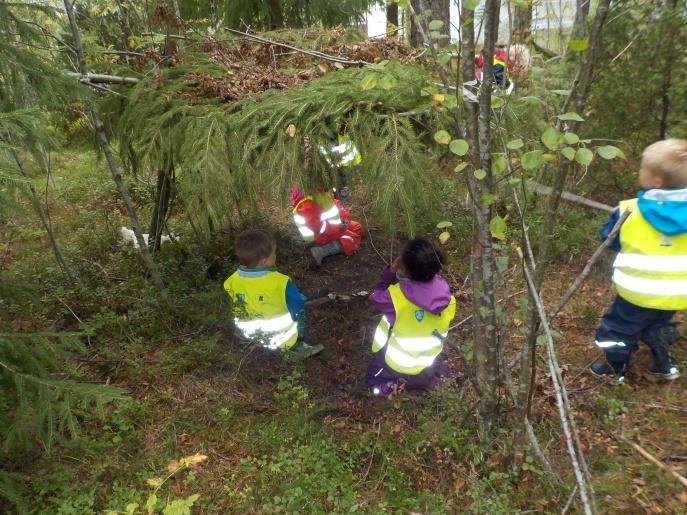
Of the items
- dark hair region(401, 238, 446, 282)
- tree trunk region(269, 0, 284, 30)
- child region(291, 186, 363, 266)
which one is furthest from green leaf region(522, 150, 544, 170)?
tree trunk region(269, 0, 284, 30)

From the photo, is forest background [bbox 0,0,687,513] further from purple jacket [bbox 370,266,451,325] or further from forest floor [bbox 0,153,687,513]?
purple jacket [bbox 370,266,451,325]

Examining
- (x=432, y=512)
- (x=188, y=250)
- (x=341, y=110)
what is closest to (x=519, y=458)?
(x=432, y=512)

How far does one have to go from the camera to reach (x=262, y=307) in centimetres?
404

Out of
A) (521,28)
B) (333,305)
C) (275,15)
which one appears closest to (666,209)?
(521,28)

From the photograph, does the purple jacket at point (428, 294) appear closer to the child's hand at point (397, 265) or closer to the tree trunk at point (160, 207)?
the child's hand at point (397, 265)

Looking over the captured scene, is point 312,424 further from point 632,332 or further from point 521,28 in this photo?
point 521,28

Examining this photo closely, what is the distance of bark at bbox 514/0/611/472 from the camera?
171 cm

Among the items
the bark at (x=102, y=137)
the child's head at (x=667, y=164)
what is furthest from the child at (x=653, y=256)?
the bark at (x=102, y=137)

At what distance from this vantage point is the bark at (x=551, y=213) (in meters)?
1.71

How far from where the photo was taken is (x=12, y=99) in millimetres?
3102

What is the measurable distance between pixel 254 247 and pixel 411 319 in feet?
5.08

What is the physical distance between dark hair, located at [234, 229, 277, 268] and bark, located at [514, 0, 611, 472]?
2.39 meters

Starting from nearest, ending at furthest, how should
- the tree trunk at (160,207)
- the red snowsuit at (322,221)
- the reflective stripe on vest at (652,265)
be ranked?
the reflective stripe on vest at (652,265) → the tree trunk at (160,207) → the red snowsuit at (322,221)

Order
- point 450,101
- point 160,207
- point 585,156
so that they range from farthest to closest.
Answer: point 160,207 < point 450,101 < point 585,156
